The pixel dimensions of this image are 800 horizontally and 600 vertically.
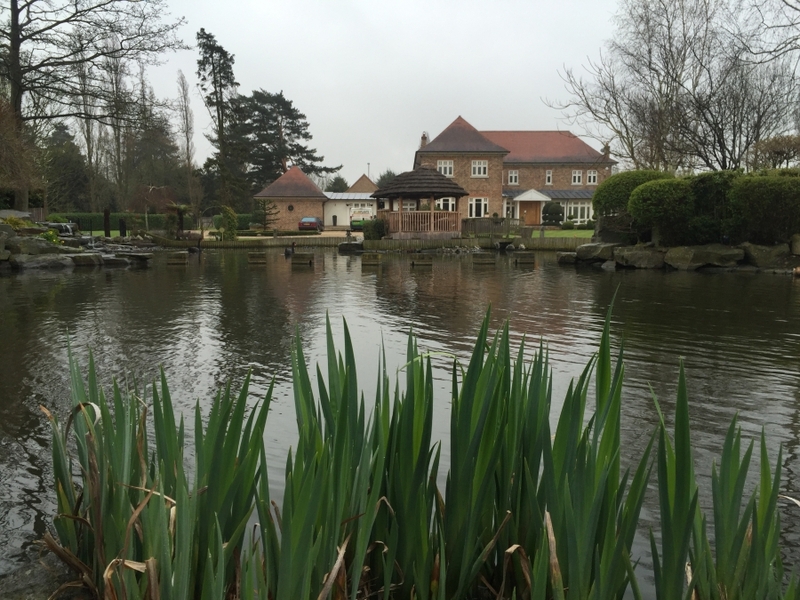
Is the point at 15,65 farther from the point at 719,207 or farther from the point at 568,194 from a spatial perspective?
the point at 568,194

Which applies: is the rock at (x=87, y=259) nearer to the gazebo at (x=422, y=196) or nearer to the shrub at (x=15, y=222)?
the shrub at (x=15, y=222)

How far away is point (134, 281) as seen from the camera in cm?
1700

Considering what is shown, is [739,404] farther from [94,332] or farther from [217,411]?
[94,332]

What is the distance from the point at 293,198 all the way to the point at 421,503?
5396 cm

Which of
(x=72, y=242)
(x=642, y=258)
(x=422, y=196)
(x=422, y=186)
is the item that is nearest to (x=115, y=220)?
(x=72, y=242)

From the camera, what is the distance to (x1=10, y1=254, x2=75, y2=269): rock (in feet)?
64.5

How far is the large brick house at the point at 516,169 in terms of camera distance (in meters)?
52.3

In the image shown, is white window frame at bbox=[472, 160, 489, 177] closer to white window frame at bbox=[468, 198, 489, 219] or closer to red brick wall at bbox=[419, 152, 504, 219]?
red brick wall at bbox=[419, 152, 504, 219]

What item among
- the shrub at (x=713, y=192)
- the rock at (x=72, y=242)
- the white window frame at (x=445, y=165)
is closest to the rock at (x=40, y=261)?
the rock at (x=72, y=242)

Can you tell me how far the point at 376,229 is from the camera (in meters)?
34.8

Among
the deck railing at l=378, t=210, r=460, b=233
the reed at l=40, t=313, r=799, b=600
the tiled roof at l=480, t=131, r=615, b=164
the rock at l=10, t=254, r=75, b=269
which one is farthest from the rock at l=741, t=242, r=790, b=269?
the tiled roof at l=480, t=131, r=615, b=164

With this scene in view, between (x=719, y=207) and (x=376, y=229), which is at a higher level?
(x=719, y=207)

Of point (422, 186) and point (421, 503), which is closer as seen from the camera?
point (421, 503)

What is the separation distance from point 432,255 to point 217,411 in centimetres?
2835
